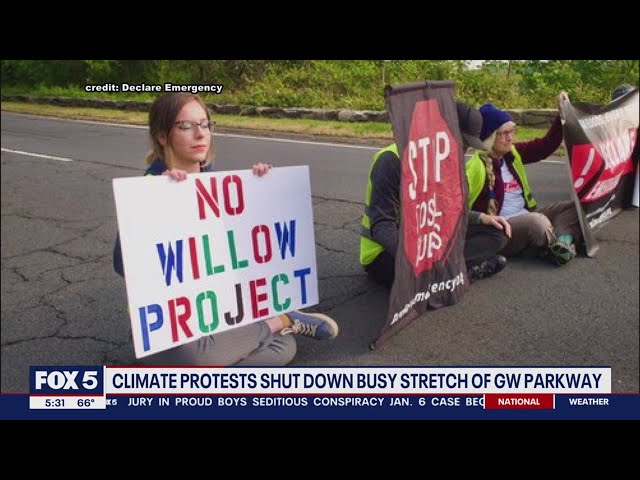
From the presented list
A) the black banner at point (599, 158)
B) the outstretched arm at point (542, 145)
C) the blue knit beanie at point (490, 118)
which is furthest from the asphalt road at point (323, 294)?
the blue knit beanie at point (490, 118)

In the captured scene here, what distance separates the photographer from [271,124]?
4.56 m

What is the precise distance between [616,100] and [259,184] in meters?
1.76

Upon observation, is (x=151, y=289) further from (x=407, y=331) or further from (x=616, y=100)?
(x=616, y=100)

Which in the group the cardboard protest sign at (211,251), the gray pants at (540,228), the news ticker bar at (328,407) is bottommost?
the news ticker bar at (328,407)

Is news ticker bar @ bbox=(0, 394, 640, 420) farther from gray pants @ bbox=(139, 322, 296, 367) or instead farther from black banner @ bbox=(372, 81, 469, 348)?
black banner @ bbox=(372, 81, 469, 348)

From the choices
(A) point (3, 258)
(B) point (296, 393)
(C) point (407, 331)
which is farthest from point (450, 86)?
(A) point (3, 258)

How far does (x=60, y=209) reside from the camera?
3.56m

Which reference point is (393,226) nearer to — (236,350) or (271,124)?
(236,350)

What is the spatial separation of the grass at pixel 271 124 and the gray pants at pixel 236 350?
875 mm

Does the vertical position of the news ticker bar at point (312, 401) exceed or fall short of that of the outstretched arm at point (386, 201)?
it falls short

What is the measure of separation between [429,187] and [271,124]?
2004 millimetres

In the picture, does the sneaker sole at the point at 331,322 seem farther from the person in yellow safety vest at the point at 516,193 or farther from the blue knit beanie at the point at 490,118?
the blue knit beanie at the point at 490,118

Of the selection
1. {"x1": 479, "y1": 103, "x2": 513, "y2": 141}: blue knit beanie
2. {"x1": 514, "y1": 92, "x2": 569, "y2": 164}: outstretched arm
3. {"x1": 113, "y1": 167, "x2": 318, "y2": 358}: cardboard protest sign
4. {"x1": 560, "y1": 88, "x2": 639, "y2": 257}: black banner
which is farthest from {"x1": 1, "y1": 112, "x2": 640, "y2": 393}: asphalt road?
{"x1": 479, "y1": 103, "x2": 513, "y2": 141}: blue knit beanie

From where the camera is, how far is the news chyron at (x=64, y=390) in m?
2.23
